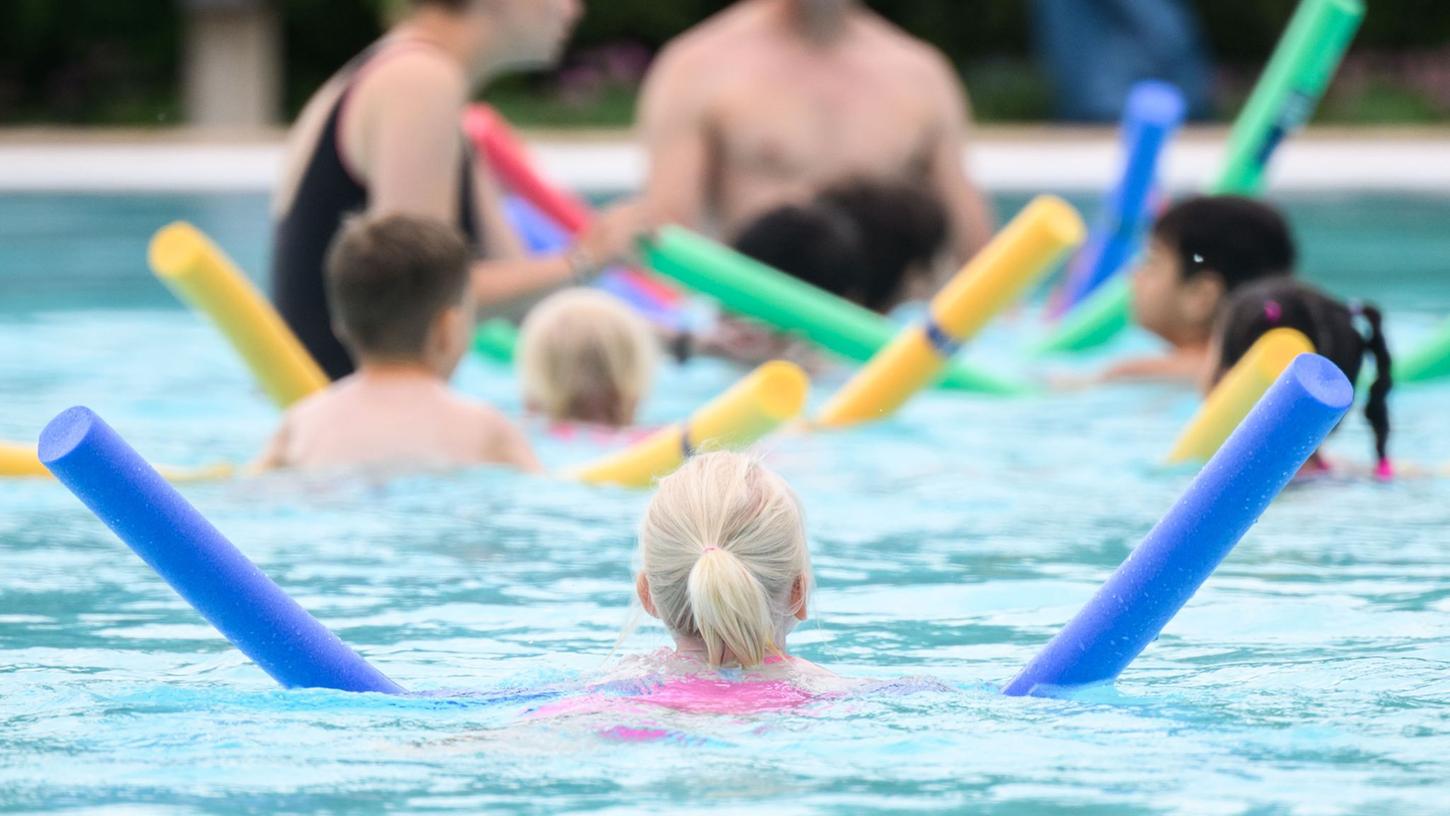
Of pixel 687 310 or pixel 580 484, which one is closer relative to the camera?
pixel 580 484

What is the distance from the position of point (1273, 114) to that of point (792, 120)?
5.62 ft

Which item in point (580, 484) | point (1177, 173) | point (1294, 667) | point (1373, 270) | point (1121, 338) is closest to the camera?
point (1294, 667)

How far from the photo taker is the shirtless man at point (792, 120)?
26.6 ft

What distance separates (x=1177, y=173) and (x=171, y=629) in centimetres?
1046

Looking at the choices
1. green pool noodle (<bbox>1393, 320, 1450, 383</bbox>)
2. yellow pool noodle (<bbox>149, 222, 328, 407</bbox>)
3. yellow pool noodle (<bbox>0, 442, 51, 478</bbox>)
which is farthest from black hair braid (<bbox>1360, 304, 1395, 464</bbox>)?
yellow pool noodle (<bbox>0, 442, 51, 478</bbox>)

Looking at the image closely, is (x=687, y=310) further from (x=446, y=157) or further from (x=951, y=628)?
(x=951, y=628)

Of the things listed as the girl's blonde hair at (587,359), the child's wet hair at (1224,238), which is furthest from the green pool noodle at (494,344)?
the child's wet hair at (1224,238)

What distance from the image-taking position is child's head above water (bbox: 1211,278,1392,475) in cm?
490

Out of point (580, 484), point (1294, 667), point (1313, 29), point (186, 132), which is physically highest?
point (186, 132)

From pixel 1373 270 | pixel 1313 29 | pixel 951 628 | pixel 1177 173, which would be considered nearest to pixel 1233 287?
pixel 1313 29

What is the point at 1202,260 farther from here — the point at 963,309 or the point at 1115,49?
the point at 1115,49

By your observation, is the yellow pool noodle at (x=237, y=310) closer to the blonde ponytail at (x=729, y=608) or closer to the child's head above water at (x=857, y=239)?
the child's head above water at (x=857, y=239)

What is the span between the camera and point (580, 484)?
506cm

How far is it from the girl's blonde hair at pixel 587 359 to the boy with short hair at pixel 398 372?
0.83 metres
